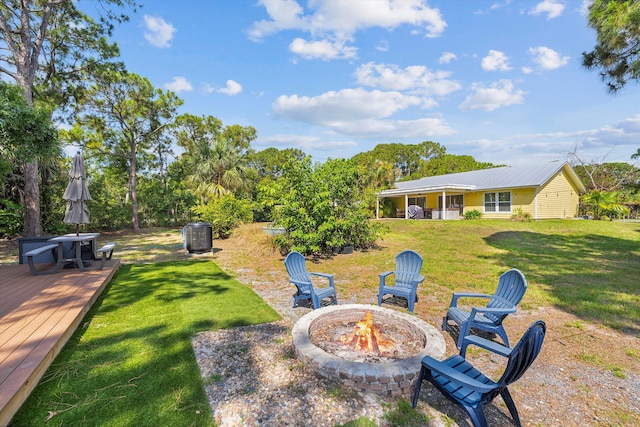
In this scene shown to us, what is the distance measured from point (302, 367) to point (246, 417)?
766 millimetres

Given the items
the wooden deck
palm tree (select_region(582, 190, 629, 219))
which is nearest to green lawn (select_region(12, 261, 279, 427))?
the wooden deck

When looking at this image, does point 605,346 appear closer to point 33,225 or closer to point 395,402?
point 395,402

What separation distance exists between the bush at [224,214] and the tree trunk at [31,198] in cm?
535

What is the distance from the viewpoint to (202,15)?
9.39 metres

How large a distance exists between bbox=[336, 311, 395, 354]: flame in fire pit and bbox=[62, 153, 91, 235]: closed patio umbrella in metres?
6.21

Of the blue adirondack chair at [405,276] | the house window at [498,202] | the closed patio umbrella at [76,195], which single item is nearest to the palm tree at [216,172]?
the closed patio umbrella at [76,195]

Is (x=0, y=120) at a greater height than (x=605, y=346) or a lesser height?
greater

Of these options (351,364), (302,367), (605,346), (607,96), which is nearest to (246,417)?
(302,367)

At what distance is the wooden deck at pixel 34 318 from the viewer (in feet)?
7.24

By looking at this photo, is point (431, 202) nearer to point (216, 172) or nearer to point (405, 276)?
point (216, 172)

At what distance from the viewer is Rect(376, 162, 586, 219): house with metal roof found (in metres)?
17.5

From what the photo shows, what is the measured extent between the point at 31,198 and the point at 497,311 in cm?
1404

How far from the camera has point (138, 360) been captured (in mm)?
2910

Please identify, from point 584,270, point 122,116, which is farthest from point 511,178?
point 122,116
